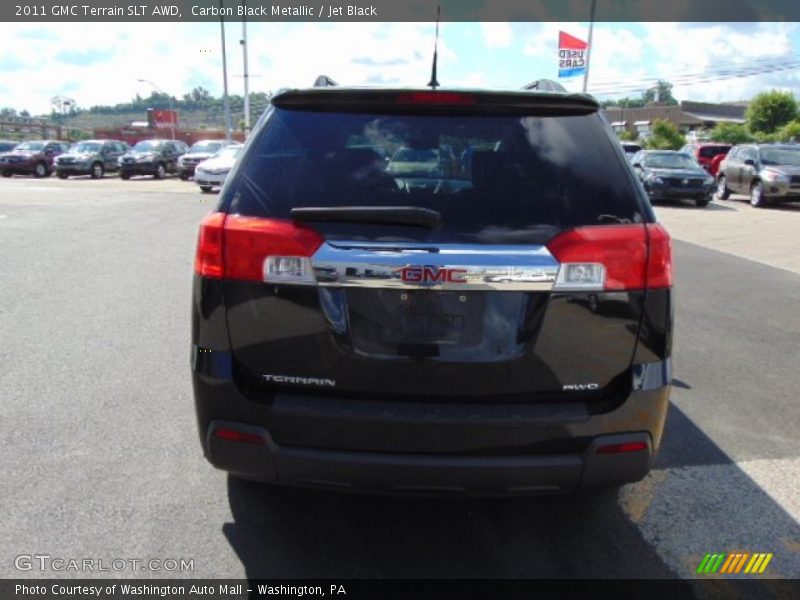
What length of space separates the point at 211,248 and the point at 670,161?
20.4m

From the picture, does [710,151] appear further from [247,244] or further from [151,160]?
[247,244]

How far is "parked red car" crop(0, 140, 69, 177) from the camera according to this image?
1289 inches

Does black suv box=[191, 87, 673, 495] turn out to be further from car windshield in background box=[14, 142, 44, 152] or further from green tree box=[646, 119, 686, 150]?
green tree box=[646, 119, 686, 150]

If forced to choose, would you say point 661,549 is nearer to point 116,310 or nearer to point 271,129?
A: point 271,129

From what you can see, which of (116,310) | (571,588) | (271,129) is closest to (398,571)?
(571,588)

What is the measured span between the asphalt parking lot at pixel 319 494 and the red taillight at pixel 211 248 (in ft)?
4.04

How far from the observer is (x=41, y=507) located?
313 cm

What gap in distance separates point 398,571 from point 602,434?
1022mm

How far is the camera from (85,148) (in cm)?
3212

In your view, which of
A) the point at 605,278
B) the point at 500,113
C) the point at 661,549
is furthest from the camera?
the point at 661,549

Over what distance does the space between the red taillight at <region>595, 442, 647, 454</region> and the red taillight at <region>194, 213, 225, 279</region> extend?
1540 millimetres

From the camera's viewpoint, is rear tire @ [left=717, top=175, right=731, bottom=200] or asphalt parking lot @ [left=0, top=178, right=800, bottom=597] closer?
asphalt parking lot @ [left=0, top=178, right=800, bottom=597]

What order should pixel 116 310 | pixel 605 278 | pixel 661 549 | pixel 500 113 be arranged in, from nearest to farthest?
pixel 605 278 < pixel 500 113 < pixel 661 549 < pixel 116 310

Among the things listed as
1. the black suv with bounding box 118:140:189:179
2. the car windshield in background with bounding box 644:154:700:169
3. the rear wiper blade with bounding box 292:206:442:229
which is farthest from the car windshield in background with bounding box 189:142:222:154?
the rear wiper blade with bounding box 292:206:442:229
